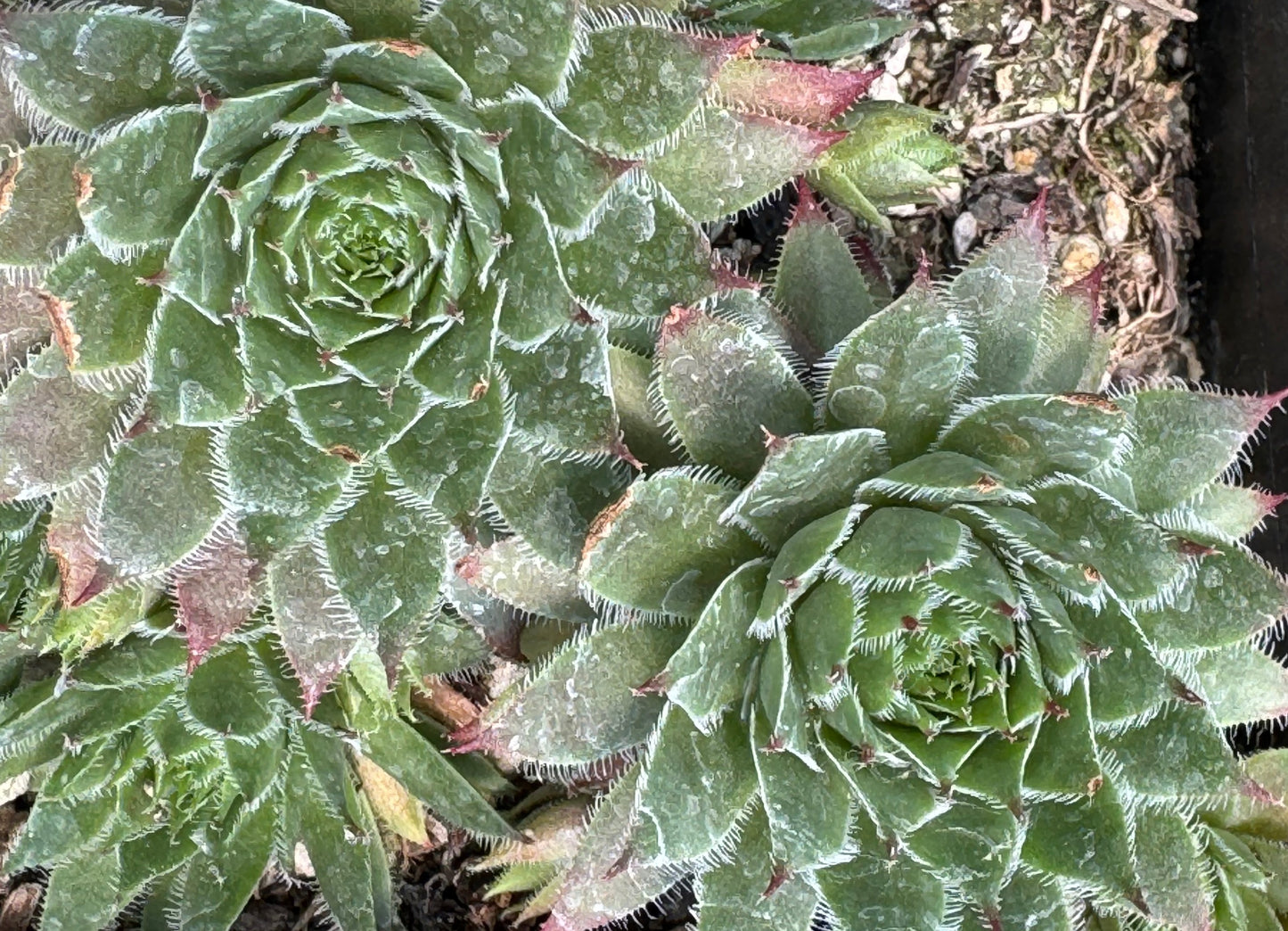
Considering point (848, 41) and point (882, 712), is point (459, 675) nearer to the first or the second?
point (882, 712)

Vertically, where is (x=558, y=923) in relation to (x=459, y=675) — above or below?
above

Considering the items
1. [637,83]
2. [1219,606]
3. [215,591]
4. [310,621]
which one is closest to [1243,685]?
[1219,606]

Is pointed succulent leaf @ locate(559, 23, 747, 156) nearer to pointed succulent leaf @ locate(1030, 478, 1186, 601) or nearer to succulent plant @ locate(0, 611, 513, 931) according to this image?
pointed succulent leaf @ locate(1030, 478, 1186, 601)

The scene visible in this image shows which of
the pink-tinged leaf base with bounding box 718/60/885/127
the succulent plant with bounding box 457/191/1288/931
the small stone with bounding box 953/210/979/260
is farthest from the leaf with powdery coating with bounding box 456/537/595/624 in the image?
the small stone with bounding box 953/210/979/260

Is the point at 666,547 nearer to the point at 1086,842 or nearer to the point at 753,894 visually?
the point at 753,894

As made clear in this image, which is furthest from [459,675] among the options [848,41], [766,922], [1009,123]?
[1009,123]
